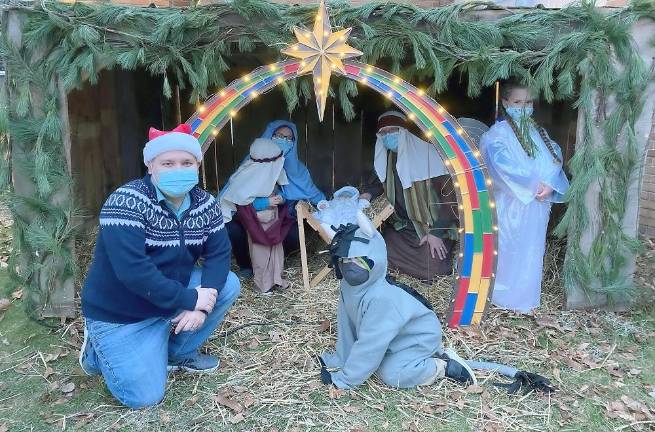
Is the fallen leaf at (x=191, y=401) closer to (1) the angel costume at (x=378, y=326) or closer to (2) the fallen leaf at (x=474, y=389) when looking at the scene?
(1) the angel costume at (x=378, y=326)

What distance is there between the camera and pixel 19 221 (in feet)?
13.6

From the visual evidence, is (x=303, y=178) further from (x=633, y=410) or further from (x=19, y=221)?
(x=633, y=410)

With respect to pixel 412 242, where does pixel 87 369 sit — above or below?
below

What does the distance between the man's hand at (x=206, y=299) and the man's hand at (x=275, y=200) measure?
5.98 feet

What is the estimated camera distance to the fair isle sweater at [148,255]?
121 inches

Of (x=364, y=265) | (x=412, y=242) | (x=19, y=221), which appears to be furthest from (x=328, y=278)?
(x=19, y=221)

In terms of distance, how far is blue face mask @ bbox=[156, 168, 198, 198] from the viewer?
10.4 ft

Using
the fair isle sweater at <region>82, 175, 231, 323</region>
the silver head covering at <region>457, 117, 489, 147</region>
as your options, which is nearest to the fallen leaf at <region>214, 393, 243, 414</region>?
the fair isle sweater at <region>82, 175, 231, 323</region>

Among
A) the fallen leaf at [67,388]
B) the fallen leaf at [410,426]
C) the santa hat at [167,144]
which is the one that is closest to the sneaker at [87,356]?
the fallen leaf at [67,388]

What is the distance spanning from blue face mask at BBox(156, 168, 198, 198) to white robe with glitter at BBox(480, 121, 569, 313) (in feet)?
8.18

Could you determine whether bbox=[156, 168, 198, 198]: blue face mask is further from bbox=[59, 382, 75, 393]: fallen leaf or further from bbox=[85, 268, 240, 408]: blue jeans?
bbox=[59, 382, 75, 393]: fallen leaf

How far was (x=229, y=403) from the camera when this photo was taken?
3.36 meters

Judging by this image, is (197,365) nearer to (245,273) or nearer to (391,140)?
(245,273)

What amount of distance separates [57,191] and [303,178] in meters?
2.05
